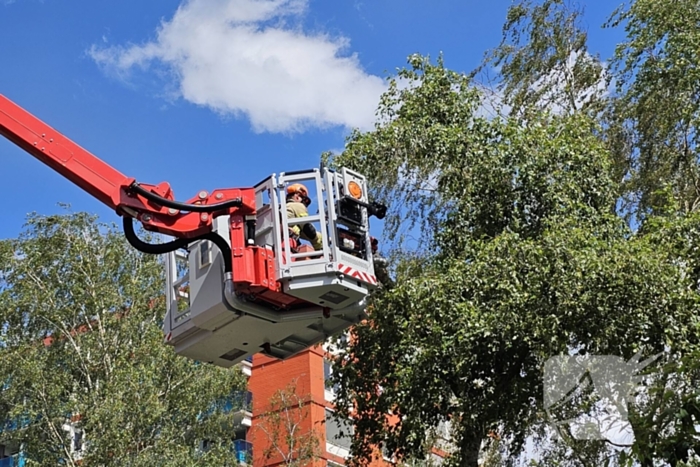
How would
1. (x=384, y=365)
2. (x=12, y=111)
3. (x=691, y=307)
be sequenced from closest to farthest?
(x=12, y=111), (x=691, y=307), (x=384, y=365)

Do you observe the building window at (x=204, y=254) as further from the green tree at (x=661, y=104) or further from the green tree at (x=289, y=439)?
the green tree at (x=289, y=439)

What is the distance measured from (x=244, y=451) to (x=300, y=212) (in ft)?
76.5

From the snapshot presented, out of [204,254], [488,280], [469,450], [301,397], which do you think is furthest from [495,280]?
[301,397]

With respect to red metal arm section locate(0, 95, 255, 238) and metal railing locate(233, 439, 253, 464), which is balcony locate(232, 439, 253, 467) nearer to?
metal railing locate(233, 439, 253, 464)

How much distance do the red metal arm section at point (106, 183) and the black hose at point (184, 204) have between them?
5cm

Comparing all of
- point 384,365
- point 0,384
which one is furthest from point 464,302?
point 0,384

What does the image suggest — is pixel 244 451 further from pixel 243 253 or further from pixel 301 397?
pixel 243 253

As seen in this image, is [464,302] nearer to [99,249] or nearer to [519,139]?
[519,139]

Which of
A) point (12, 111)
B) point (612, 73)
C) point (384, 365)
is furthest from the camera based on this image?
point (612, 73)

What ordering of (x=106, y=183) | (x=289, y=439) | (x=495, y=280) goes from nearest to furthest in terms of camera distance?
(x=106, y=183) < (x=495, y=280) < (x=289, y=439)

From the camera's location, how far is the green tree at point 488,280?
41.9ft

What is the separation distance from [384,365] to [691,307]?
180 inches

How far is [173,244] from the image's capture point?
34.6 feet

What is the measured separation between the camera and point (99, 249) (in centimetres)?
2536
